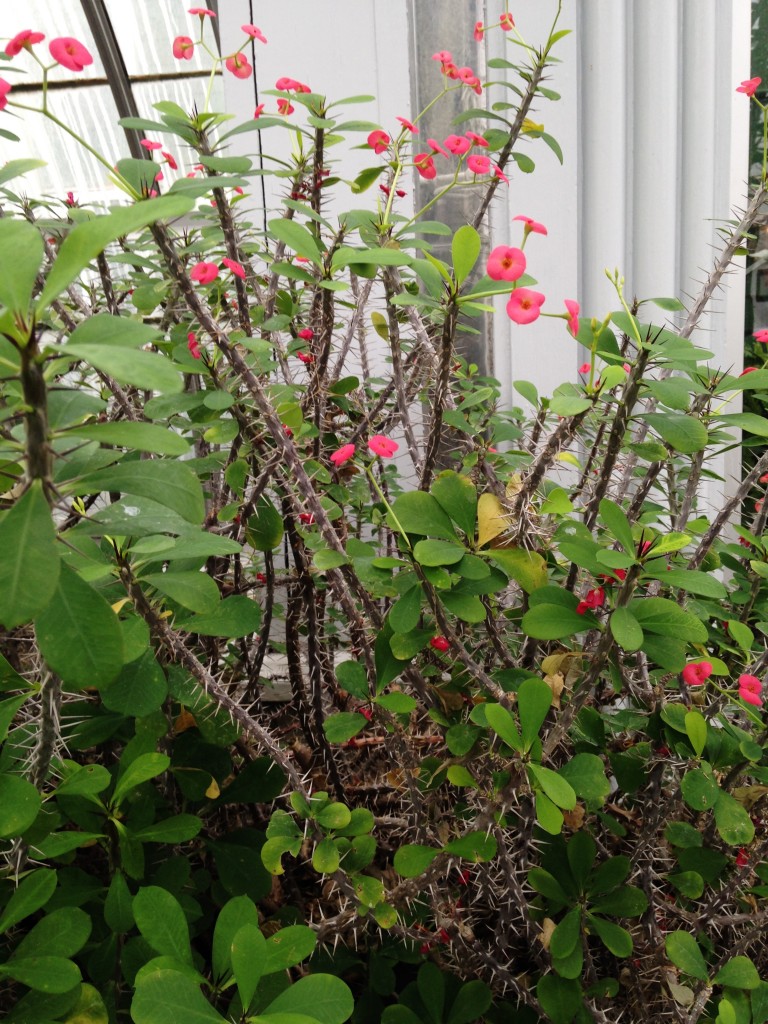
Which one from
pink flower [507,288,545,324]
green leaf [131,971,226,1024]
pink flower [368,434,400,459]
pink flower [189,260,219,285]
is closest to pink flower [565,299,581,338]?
pink flower [507,288,545,324]

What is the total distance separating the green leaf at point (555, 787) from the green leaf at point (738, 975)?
0.79 ft

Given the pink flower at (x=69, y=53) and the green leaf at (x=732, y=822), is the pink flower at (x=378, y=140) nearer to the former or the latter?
the pink flower at (x=69, y=53)

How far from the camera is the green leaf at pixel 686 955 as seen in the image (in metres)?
0.55

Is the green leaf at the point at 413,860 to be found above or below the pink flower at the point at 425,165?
below

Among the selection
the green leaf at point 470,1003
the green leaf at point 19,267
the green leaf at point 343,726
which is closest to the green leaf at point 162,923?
the green leaf at point 343,726

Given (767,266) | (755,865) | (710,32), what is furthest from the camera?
(767,266)

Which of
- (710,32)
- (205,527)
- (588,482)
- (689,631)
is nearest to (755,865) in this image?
(689,631)

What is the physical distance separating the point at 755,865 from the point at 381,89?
1.18 metres

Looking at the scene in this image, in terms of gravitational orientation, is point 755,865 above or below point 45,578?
below

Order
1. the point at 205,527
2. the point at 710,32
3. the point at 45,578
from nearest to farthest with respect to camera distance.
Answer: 1. the point at 45,578
2. the point at 205,527
3. the point at 710,32

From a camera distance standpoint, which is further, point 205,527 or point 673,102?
point 673,102

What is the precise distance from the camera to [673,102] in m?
1.23

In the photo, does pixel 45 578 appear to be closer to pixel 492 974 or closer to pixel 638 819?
pixel 492 974

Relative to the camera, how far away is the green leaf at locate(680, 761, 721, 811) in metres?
0.54
